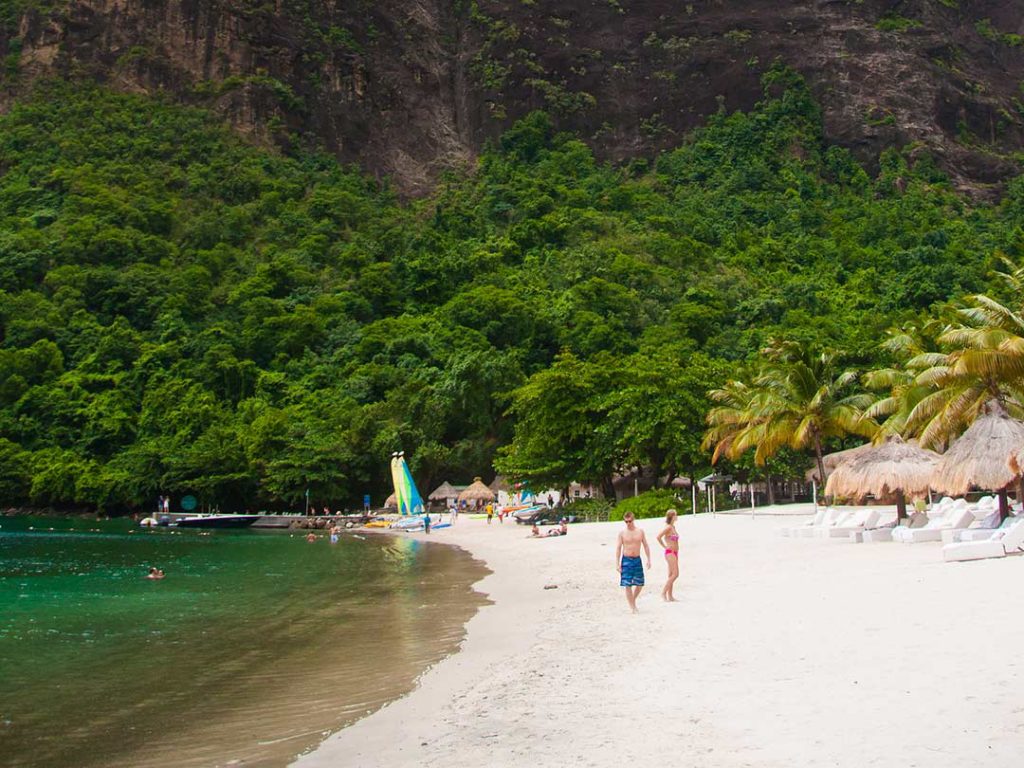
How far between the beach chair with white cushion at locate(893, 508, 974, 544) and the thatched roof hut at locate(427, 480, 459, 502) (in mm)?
35854

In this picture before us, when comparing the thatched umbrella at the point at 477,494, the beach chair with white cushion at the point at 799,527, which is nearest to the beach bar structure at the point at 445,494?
the thatched umbrella at the point at 477,494

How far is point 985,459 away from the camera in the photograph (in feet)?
59.6

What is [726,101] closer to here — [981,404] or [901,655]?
[981,404]

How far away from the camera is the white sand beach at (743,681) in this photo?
6422 mm

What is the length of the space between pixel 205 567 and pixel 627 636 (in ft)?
63.7

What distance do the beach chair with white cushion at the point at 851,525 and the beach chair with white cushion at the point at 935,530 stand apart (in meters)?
1.66

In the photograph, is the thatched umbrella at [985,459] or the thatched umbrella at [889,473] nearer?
the thatched umbrella at [985,459]

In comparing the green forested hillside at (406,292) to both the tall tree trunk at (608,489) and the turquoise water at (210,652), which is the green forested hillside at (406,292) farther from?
the turquoise water at (210,652)

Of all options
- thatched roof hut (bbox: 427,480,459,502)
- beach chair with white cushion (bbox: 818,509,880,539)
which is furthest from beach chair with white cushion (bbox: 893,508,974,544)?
thatched roof hut (bbox: 427,480,459,502)

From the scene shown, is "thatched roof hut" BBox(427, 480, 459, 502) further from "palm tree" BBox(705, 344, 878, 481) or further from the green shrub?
"palm tree" BBox(705, 344, 878, 481)

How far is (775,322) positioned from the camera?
6250cm

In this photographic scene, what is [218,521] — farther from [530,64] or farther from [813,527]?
[530,64]

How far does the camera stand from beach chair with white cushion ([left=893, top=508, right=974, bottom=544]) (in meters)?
18.9

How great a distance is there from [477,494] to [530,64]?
69.5 m
